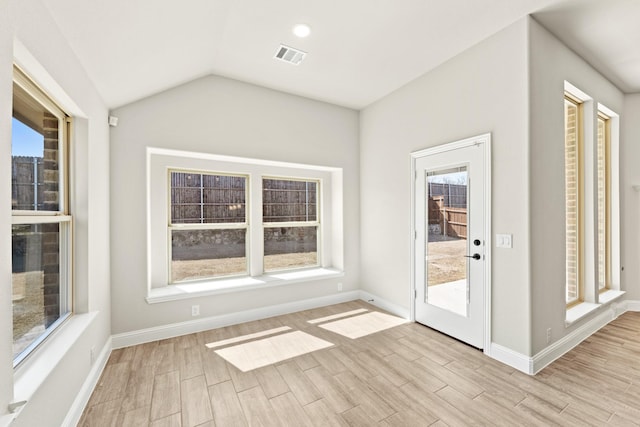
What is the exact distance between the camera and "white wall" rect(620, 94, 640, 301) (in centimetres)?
384

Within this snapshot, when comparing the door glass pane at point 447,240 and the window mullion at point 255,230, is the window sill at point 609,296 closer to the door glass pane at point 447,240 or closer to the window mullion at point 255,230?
the door glass pane at point 447,240

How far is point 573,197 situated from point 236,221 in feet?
13.8

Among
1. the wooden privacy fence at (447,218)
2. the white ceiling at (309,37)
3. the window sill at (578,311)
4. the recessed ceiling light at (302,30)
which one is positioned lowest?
the window sill at (578,311)

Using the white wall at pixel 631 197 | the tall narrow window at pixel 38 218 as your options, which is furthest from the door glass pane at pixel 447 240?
the tall narrow window at pixel 38 218

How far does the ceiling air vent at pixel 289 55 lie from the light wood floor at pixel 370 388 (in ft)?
10.1

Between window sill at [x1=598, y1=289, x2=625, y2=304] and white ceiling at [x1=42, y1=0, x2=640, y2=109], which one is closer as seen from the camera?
white ceiling at [x1=42, y1=0, x2=640, y2=109]

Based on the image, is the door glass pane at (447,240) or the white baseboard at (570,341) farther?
the door glass pane at (447,240)

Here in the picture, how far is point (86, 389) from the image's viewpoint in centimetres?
204

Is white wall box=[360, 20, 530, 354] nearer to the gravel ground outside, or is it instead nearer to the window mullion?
the gravel ground outside

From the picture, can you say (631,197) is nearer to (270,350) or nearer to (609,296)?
(609,296)

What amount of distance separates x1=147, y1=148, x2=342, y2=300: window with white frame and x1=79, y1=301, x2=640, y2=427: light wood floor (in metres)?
0.96

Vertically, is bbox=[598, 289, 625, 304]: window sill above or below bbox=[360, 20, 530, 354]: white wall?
below

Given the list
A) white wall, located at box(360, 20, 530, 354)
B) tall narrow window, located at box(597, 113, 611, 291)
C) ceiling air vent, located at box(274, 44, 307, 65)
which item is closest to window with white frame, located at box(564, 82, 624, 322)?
tall narrow window, located at box(597, 113, 611, 291)

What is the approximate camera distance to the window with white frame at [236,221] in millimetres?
3361
